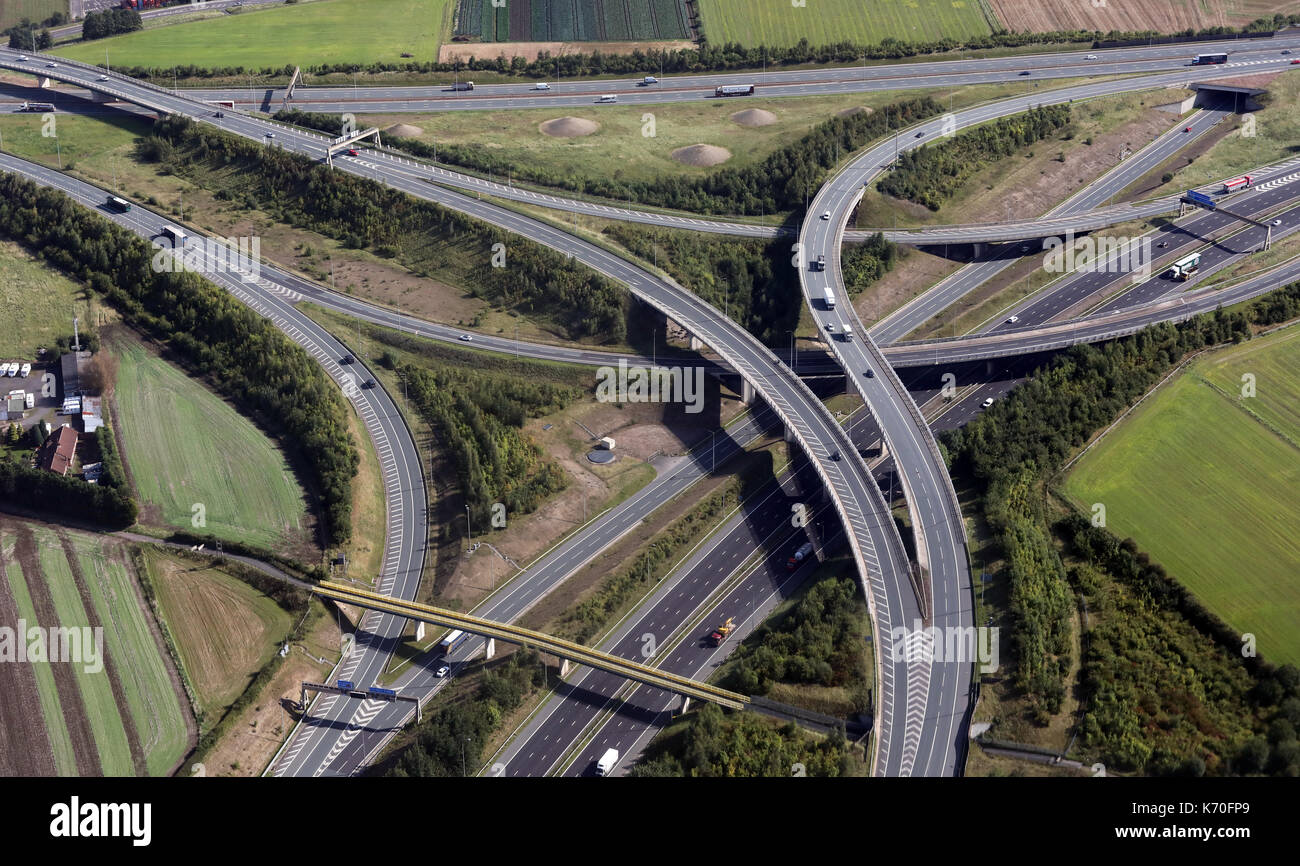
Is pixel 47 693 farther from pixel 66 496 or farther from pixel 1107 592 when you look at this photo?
pixel 1107 592

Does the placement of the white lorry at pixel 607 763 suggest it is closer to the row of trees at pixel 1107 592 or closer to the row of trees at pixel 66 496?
the row of trees at pixel 1107 592

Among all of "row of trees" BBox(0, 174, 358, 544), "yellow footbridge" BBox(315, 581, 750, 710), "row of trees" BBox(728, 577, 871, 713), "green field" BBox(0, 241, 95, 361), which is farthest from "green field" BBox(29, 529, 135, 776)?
"row of trees" BBox(728, 577, 871, 713)

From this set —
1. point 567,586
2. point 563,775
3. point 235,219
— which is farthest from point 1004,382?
point 235,219

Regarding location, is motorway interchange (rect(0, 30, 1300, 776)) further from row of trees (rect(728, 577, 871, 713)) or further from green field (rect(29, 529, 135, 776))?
green field (rect(29, 529, 135, 776))

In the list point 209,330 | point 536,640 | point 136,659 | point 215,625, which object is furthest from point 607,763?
point 209,330

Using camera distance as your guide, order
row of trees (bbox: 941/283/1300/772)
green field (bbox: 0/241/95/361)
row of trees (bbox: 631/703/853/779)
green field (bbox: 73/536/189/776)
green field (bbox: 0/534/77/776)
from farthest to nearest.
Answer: green field (bbox: 0/241/95/361)
green field (bbox: 73/536/189/776)
green field (bbox: 0/534/77/776)
row of trees (bbox: 941/283/1300/772)
row of trees (bbox: 631/703/853/779)

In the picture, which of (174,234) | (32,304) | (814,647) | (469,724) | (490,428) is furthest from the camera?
(174,234)
